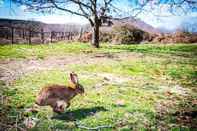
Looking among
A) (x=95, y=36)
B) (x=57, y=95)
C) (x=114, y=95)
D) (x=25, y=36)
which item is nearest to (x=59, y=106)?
(x=57, y=95)

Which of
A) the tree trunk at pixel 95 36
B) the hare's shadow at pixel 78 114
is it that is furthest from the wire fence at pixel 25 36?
the hare's shadow at pixel 78 114

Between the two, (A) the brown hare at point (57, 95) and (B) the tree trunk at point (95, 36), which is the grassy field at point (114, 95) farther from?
(B) the tree trunk at point (95, 36)

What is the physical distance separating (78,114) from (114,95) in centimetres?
187

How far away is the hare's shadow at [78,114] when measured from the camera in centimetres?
710

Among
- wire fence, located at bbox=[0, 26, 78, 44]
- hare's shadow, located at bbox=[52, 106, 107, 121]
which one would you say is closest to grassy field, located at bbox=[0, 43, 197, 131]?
hare's shadow, located at bbox=[52, 106, 107, 121]

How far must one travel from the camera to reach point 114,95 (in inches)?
357

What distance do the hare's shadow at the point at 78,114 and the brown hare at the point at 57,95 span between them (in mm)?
146

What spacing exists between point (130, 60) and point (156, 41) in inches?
491

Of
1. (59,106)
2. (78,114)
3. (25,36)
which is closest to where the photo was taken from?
(59,106)

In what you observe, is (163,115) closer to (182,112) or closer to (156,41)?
(182,112)

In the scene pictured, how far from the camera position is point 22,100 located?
8.20m

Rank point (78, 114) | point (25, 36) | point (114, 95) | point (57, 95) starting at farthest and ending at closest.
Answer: point (25, 36) → point (114, 95) → point (78, 114) → point (57, 95)

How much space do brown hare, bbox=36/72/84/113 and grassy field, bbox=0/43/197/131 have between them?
11.5 inches

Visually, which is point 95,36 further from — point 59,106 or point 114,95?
point 59,106
